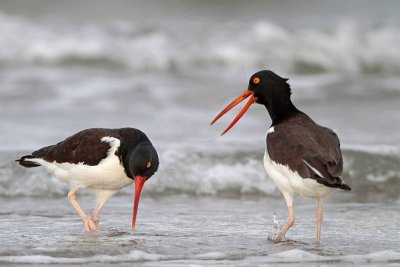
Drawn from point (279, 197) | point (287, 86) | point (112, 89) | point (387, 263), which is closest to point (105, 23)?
point (112, 89)

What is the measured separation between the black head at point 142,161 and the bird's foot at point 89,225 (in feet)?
2.06

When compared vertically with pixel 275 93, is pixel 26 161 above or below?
below

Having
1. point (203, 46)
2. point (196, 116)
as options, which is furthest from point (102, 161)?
point (203, 46)

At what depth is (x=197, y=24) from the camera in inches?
792

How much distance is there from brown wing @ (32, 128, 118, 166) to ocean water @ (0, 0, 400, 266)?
2.04 ft

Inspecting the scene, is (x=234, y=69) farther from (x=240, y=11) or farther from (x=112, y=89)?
(x=240, y=11)

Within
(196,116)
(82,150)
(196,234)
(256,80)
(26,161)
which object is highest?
(196,116)

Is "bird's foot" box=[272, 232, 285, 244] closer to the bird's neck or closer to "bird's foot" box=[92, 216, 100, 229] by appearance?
the bird's neck

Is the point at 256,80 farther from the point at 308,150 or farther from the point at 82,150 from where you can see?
the point at 82,150

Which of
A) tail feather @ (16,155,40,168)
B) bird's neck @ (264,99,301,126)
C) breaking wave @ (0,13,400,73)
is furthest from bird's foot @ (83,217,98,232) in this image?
breaking wave @ (0,13,400,73)

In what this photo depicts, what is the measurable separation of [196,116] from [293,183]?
20.5 feet

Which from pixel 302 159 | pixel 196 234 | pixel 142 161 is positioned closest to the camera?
pixel 302 159

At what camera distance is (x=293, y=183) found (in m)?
7.07

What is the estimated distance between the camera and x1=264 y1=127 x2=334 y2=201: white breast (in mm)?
6977
